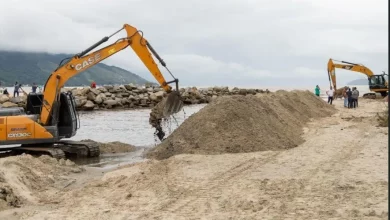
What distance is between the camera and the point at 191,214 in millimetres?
6910

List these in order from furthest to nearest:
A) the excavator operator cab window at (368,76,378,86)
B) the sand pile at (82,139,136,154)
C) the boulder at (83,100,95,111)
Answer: the excavator operator cab window at (368,76,378,86) < the boulder at (83,100,95,111) < the sand pile at (82,139,136,154)

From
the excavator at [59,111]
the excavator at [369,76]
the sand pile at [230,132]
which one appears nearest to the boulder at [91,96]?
the excavator at [369,76]

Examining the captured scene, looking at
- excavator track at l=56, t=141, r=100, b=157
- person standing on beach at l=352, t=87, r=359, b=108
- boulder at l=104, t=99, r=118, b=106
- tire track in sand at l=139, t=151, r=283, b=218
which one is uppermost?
boulder at l=104, t=99, r=118, b=106

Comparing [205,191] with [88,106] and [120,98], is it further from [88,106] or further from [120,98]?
[120,98]

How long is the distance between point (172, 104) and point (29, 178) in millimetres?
6309

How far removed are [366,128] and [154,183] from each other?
10586 millimetres

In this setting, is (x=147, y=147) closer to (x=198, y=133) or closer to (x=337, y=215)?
(x=198, y=133)

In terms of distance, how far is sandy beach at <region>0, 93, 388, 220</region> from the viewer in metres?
7.02

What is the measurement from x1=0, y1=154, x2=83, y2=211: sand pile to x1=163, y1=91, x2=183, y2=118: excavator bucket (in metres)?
4.20

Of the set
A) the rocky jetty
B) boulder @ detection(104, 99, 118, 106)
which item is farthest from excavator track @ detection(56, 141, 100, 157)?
boulder @ detection(104, 99, 118, 106)

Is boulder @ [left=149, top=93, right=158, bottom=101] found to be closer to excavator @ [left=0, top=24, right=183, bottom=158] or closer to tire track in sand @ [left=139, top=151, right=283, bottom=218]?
excavator @ [left=0, top=24, right=183, bottom=158]

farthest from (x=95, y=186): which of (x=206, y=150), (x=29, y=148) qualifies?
(x=29, y=148)

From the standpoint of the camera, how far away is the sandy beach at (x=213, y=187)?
7.02 m

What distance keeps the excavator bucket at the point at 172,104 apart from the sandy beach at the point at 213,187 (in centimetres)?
324
